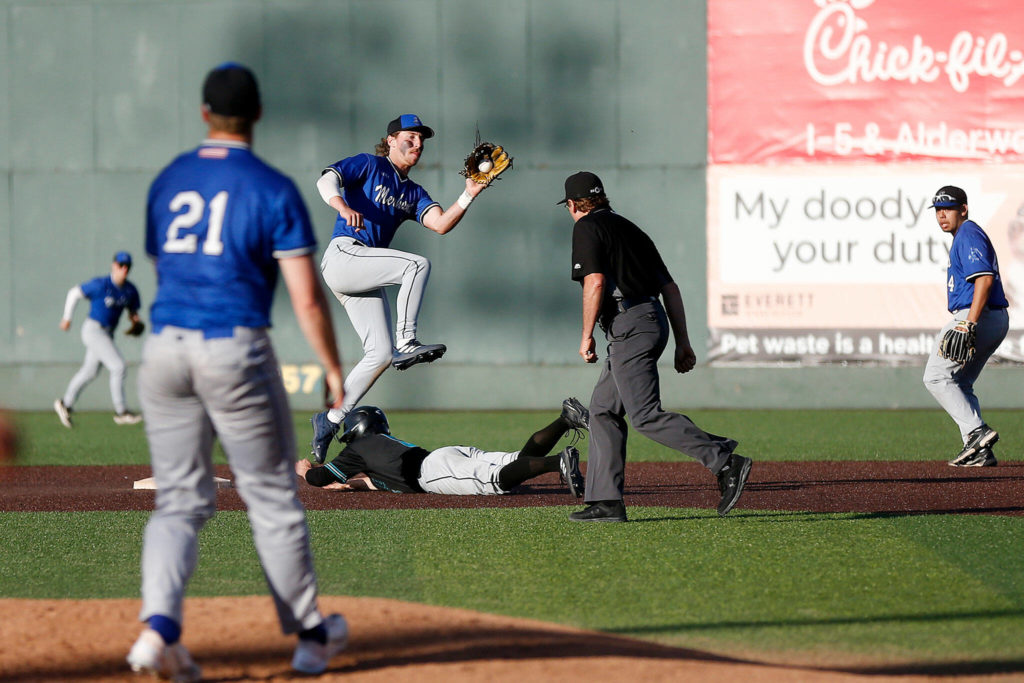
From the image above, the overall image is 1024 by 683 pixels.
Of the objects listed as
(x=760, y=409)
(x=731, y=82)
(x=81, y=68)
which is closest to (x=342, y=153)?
(x=81, y=68)

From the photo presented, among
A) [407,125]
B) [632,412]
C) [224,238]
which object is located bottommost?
[632,412]

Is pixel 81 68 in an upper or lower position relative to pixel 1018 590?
upper

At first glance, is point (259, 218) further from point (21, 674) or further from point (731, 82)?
point (731, 82)

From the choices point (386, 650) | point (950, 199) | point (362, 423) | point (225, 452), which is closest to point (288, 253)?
point (225, 452)

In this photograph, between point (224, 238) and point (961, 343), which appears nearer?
point (224, 238)

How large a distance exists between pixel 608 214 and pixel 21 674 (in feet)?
14.4

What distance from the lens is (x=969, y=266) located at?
35.0 feet

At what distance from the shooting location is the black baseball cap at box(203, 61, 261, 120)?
4.30 metres

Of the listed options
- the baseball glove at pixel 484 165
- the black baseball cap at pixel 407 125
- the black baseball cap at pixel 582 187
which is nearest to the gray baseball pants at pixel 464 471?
the baseball glove at pixel 484 165

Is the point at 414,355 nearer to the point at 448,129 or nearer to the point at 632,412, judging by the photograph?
the point at 632,412

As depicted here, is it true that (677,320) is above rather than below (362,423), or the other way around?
above

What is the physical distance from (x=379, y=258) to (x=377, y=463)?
1455 mm

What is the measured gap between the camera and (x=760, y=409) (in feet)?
62.7

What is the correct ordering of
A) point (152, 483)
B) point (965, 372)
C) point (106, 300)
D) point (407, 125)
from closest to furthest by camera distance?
1. point (407, 125)
2. point (152, 483)
3. point (965, 372)
4. point (106, 300)
